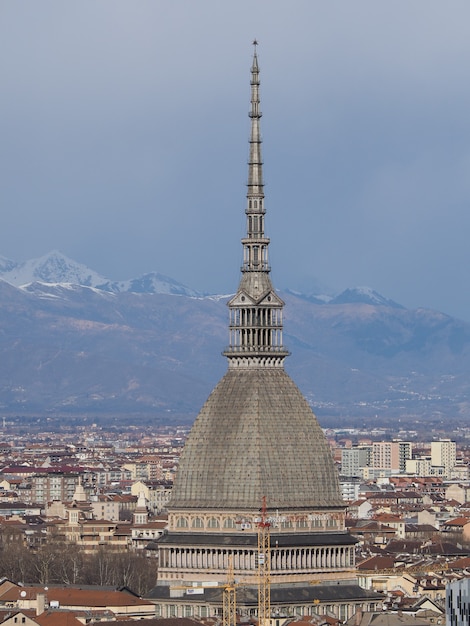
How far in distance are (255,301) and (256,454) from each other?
12.6 feet

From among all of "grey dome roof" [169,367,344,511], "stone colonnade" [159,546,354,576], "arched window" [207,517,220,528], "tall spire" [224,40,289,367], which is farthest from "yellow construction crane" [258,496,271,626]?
"tall spire" [224,40,289,367]

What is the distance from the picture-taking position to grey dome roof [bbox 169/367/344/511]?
238ft

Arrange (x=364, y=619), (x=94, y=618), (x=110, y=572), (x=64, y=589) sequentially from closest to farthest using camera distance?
(x=364, y=619) → (x=94, y=618) → (x=64, y=589) → (x=110, y=572)

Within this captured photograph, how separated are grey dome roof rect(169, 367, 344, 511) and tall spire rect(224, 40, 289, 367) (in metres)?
0.43

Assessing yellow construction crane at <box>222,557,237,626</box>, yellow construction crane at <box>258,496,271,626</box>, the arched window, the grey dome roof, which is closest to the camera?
yellow construction crane at <box>222,557,237,626</box>

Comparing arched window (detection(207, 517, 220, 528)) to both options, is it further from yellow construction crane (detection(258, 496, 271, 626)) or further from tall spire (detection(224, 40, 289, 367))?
tall spire (detection(224, 40, 289, 367))

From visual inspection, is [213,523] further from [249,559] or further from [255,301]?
[255,301]

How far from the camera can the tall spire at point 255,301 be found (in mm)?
73812

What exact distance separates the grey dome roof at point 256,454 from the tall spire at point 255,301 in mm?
425

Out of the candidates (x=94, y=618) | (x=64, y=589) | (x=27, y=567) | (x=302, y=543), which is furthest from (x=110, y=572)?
(x=302, y=543)

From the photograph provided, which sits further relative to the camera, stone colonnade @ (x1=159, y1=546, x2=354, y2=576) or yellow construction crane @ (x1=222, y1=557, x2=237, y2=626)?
stone colonnade @ (x1=159, y1=546, x2=354, y2=576)

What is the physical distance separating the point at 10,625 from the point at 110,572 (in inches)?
1474

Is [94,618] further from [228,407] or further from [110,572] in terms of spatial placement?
[110,572]

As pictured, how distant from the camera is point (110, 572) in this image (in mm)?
109188
